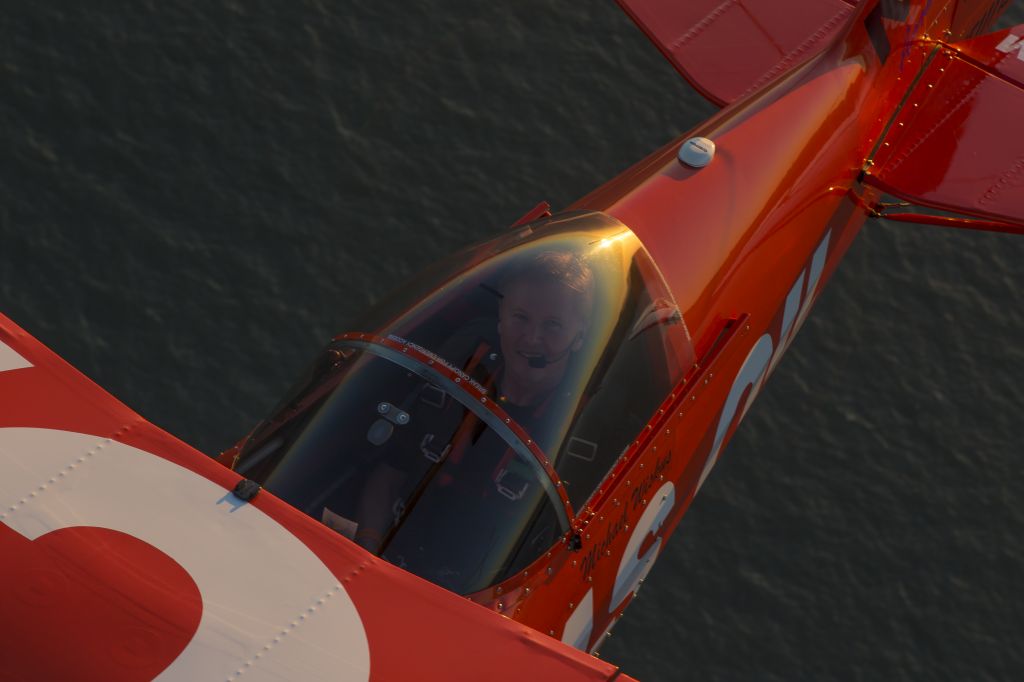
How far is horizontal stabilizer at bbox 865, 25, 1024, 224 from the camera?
12.5 meters

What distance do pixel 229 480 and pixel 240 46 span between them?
11378mm

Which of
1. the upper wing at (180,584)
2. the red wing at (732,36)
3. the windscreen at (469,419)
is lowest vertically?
the upper wing at (180,584)

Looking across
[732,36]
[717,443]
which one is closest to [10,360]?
[717,443]

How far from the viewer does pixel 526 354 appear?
8562 millimetres

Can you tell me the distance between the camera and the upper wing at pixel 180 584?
21.2ft

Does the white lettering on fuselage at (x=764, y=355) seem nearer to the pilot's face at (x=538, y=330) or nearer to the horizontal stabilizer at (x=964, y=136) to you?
the horizontal stabilizer at (x=964, y=136)

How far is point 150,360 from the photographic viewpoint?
15406 mm

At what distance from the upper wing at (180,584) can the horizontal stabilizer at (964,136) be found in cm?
707

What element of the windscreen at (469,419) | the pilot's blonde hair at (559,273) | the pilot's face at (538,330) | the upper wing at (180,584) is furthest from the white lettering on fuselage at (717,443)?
the upper wing at (180,584)

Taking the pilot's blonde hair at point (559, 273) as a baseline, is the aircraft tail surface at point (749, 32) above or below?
above

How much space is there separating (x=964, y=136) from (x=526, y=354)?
618cm

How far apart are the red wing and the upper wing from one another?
719 cm

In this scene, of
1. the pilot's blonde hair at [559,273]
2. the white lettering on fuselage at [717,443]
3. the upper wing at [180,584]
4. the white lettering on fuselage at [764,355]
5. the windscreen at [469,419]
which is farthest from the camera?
the white lettering on fuselage at [764,355]

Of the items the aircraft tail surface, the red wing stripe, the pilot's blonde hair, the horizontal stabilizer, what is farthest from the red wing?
the red wing stripe
